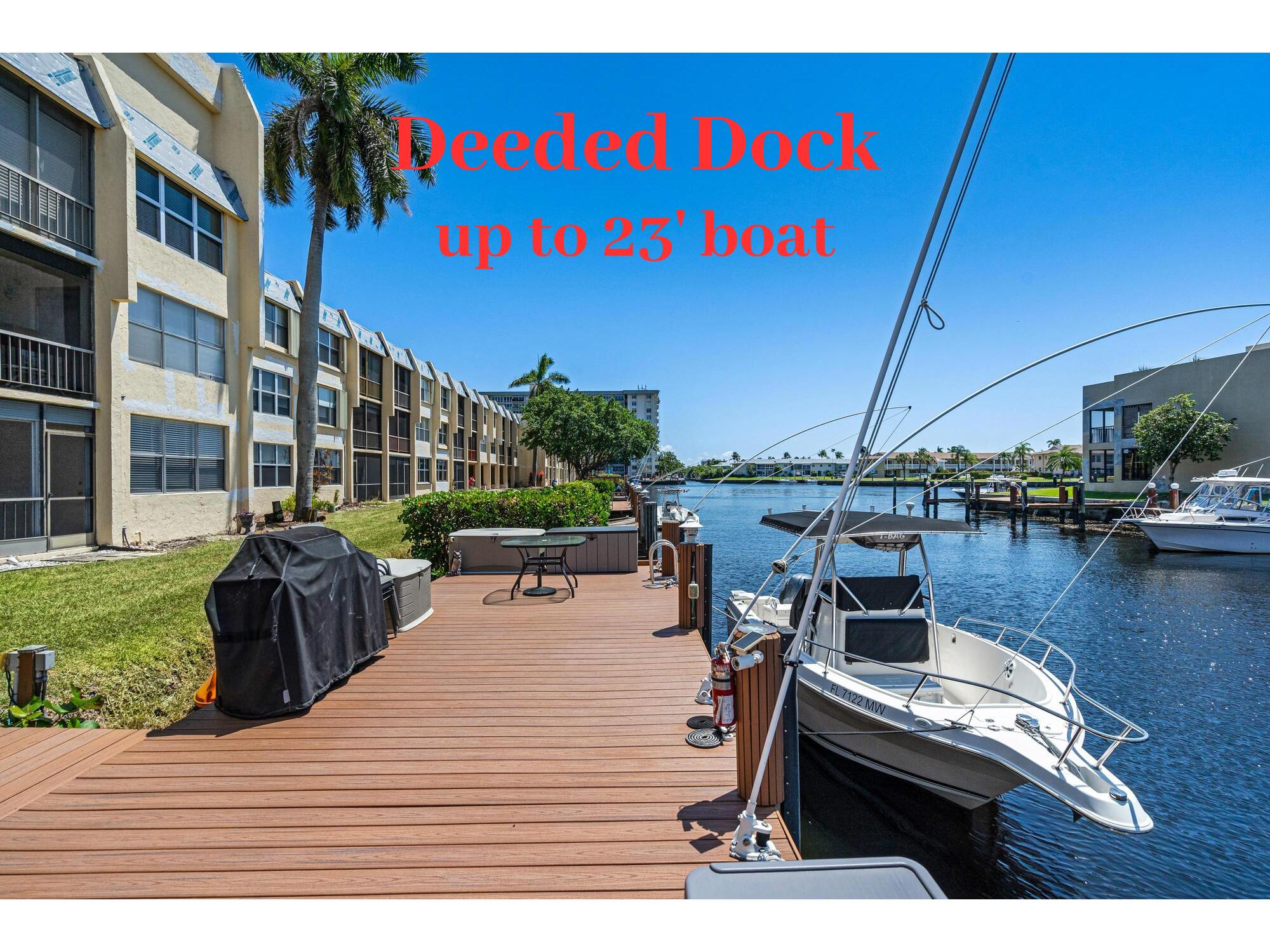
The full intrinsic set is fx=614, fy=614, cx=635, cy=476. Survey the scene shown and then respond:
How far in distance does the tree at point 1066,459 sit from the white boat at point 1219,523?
79611mm

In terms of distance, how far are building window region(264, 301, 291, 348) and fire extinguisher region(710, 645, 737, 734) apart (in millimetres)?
23934

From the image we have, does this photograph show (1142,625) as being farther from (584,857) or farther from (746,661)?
(584,857)

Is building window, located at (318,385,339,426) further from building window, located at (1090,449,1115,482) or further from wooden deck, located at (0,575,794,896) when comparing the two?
building window, located at (1090,449,1115,482)

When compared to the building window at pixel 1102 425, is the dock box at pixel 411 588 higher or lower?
lower

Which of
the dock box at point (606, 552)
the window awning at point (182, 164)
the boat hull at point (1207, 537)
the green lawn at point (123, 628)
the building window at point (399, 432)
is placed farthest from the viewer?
the building window at point (399, 432)

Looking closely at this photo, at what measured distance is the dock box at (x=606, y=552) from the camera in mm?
12312

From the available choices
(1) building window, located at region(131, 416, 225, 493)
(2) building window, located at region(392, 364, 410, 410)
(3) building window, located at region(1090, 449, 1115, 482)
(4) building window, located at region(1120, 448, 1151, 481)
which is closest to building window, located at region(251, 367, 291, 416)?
(1) building window, located at region(131, 416, 225, 493)

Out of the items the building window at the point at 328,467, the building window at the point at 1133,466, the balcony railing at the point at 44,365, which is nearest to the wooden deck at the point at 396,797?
the balcony railing at the point at 44,365

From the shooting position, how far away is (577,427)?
43438mm

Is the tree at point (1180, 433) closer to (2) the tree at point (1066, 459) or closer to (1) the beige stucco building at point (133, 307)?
(1) the beige stucco building at point (133, 307)

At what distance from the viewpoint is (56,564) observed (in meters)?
12.4

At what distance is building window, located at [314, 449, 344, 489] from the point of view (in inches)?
1032
